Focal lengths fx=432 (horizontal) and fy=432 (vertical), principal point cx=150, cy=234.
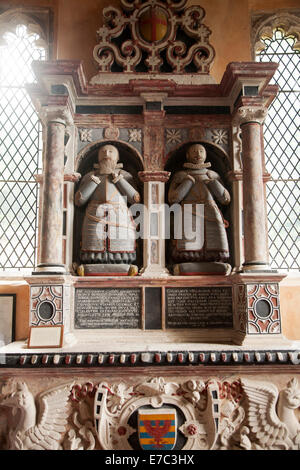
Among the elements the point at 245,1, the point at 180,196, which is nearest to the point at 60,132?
the point at 180,196

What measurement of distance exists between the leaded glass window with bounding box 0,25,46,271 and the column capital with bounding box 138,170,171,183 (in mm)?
1858

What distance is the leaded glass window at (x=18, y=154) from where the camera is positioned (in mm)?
6348

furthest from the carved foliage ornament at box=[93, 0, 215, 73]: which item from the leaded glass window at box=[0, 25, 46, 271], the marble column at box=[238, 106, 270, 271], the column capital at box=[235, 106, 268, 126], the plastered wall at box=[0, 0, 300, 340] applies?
the leaded glass window at box=[0, 25, 46, 271]

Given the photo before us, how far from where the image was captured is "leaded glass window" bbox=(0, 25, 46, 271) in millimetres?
6348

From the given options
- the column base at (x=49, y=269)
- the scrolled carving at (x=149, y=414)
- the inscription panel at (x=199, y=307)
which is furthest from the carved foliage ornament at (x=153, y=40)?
the scrolled carving at (x=149, y=414)

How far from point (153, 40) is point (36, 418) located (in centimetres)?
488

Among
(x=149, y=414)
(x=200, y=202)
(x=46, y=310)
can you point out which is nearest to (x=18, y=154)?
(x=46, y=310)

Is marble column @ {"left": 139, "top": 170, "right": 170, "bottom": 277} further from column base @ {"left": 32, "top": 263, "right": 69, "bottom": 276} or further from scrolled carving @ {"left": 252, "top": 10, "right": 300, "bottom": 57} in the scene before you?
scrolled carving @ {"left": 252, "top": 10, "right": 300, "bottom": 57}

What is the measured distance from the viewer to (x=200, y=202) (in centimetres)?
548

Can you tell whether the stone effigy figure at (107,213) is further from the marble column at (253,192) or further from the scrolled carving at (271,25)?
the scrolled carving at (271,25)

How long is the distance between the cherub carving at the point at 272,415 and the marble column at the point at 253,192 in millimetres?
1311

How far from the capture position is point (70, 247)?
548cm
